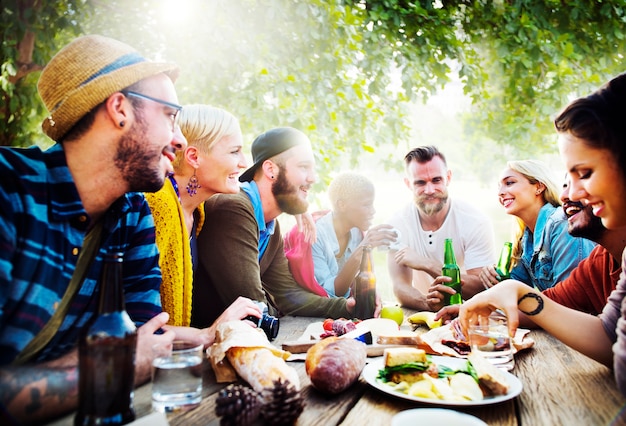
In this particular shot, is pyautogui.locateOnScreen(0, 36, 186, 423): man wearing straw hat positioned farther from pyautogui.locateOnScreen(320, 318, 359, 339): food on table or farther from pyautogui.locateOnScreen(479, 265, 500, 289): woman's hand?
pyautogui.locateOnScreen(479, 265, 500, 289): woman's hand

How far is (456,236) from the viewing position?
420cm

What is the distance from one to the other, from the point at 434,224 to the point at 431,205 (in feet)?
0.70

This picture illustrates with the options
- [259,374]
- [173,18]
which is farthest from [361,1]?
[259,374]

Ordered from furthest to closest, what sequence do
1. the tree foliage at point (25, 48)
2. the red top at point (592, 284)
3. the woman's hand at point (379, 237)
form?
the tree foliage at point (25, 48) → the woman's hand at point (379, 237) → the red top at point (592, 284)

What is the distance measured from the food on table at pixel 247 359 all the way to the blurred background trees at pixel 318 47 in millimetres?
3784

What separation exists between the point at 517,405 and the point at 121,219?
142 cm

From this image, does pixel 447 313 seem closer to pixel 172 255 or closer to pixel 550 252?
pixel 550 252

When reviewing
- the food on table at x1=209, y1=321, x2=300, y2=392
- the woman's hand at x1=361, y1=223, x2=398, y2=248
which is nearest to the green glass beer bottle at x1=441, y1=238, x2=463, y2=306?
the woman's hand at x1=361, y1=223, x2=398, y2=248

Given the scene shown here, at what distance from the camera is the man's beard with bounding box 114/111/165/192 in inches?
62.4

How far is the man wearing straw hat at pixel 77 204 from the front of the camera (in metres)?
1.26

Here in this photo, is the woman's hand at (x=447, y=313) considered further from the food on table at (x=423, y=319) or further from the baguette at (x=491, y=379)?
the baguette at (x=491, y=379)

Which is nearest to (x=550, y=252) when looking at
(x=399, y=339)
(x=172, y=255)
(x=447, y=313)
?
(x=447, y=313)

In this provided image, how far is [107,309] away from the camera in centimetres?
104

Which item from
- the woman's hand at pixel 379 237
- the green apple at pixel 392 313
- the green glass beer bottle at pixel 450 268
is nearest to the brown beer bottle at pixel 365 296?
the green apple at pixel 392 313
